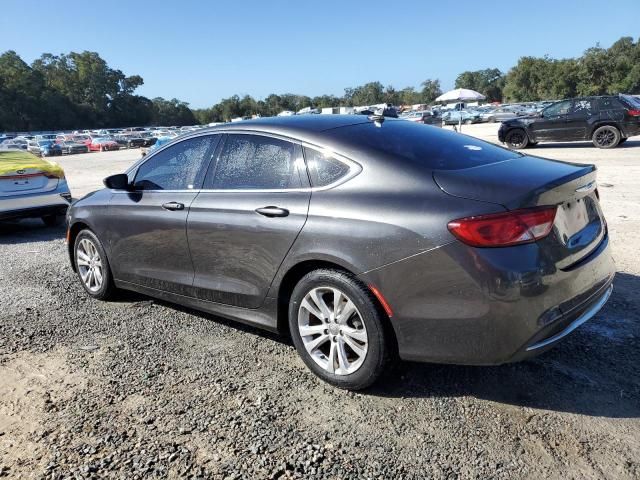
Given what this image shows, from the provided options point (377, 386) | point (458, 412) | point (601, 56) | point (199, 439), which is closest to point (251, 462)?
point (199, 439)

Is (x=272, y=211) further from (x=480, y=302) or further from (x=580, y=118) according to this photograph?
(x=580, y=118)

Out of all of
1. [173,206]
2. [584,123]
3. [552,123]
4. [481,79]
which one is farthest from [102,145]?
[481,79]

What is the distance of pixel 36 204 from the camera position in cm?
817

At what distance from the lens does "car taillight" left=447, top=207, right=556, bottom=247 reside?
2.52 metres

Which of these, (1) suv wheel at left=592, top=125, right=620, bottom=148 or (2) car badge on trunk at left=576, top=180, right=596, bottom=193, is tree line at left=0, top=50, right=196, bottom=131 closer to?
(1) suv wheel at left=592, top=125, right=620, bottom=148

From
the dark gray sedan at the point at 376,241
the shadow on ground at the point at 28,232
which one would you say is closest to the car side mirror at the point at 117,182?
the dark gray sedan at the point at 376,241

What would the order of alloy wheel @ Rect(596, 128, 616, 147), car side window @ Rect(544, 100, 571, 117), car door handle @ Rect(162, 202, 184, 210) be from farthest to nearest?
1. car side window @ Rect(544, 100, 571, 117)
2. alloy wheel @ Rect(596, 128, 616, 147)
3. car door handle @ Rect(162, 202, 184, 210)

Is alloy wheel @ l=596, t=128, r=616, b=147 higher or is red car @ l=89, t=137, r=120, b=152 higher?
alloy wheel @ l=596, t=128, r=616, b=147

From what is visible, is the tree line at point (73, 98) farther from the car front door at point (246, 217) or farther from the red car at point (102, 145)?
the car front door at point (246, 217)

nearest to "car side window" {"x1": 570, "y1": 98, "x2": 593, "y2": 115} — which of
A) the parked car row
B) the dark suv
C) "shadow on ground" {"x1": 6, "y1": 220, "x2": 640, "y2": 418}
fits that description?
the dark suv

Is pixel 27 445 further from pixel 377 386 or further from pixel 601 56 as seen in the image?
pixel 601 56

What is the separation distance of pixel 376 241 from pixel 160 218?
2.03 metres

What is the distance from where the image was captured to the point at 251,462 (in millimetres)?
2496

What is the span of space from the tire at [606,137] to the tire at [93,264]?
51.1 ft
